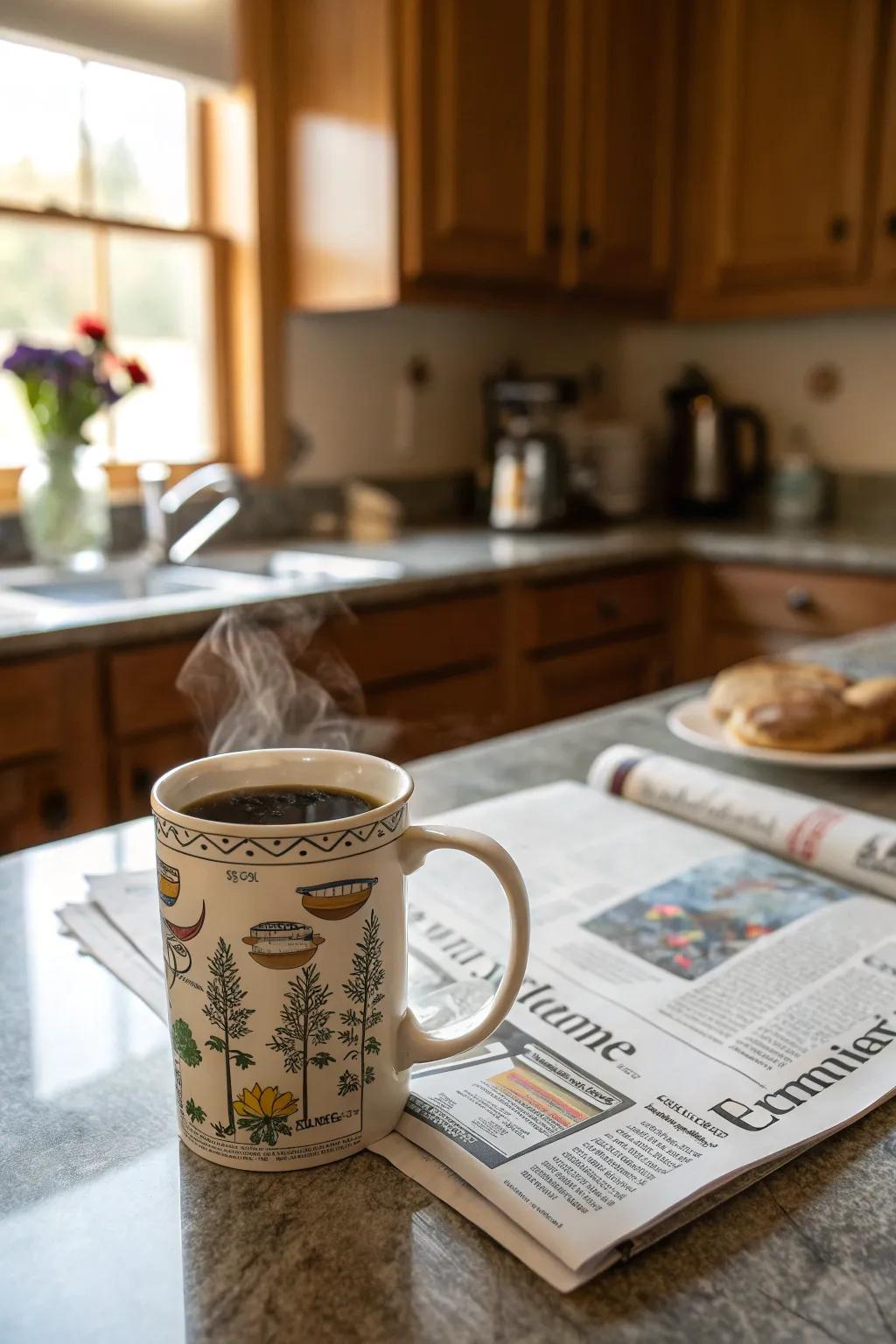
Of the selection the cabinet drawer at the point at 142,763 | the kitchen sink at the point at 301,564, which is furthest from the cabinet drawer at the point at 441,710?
the cabinet drawer at the point at 142,763

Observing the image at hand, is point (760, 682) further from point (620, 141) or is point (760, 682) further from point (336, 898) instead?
point (620, 141)

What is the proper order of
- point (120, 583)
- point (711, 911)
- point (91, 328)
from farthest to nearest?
point (120, 583) < point (91, 328) < point (711, 911)

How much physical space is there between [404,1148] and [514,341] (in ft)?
10.2

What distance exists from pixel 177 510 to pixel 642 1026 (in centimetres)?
185

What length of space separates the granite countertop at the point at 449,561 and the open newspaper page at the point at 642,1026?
1013 millimetres

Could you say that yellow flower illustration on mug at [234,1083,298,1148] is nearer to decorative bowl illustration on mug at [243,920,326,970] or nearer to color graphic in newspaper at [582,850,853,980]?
decorative bowl illustration on mug at [243,920,326,970]

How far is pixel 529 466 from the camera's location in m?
2.80

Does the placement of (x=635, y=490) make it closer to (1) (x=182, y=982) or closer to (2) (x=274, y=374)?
(2) (x=274, y=374)

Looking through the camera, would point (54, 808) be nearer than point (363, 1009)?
No

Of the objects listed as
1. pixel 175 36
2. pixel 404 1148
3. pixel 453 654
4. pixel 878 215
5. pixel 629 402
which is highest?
pixel 175 36

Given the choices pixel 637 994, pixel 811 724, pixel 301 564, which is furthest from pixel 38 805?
pixel 637 994

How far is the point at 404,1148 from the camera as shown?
475 millimetres

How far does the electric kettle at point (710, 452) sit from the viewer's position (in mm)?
3152

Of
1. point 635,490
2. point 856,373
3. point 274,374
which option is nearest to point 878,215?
point 856,373
